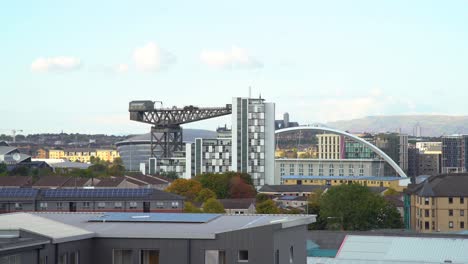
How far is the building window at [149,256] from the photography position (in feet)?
92.1

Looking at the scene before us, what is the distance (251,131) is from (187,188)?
24.3m

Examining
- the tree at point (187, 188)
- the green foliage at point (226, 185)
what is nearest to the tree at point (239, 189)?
the green foliage at point (226, 185)

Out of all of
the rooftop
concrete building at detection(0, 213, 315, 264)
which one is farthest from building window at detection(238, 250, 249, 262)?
the rooftop

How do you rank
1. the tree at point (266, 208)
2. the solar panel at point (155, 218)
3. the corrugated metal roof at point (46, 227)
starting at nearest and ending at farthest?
the corrugated metal roof at point (46, 227) → the solar panel at point (155, 218) → the tree at point (266, 208)

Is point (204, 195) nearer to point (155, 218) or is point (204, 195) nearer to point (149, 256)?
point (155, 218)

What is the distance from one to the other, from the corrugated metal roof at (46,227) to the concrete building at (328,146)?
157581 millimetres

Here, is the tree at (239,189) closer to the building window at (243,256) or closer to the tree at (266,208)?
the tree at (266,208)

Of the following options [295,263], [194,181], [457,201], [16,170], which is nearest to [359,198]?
[457,201]

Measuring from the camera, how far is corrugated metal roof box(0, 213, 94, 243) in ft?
86.4

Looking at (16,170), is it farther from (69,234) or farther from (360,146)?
(69,234)

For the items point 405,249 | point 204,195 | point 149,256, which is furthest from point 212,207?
point 149,256

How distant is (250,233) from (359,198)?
6425 cm

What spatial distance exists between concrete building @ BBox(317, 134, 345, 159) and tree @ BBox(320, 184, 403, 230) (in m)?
93.2

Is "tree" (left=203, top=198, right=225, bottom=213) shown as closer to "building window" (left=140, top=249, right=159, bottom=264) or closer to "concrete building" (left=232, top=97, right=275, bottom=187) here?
"concrete building" (left=232, top=97, right=275, bottom=187)
